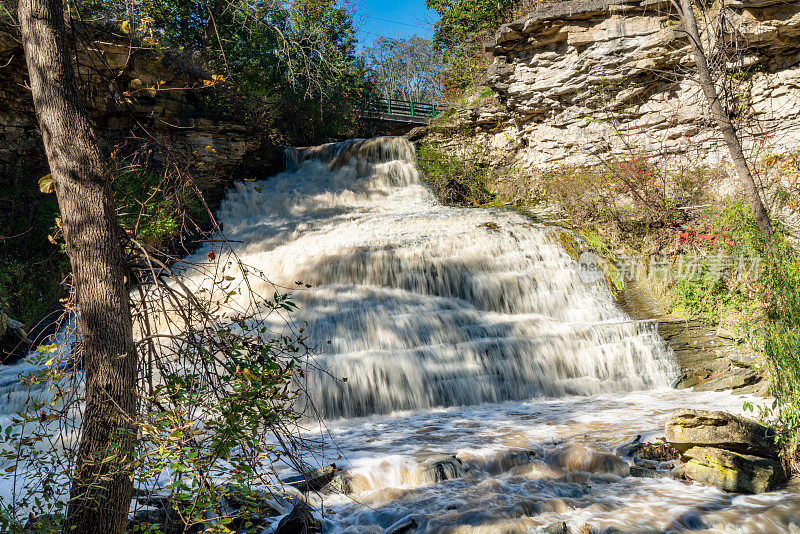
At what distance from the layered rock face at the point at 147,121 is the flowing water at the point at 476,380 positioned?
3.06 metres

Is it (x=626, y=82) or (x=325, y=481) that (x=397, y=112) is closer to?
(x=626, y=82)

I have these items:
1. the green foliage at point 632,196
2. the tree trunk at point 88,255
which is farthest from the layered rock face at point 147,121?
the green foliage at point 632,196

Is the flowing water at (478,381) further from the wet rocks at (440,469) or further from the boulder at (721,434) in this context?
the boulder at (721,434)

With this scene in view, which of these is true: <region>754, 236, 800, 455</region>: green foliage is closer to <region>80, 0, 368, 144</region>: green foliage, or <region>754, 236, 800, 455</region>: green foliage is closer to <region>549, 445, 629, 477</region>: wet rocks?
<region>549, 445, 629, 477</region>: wet rocks

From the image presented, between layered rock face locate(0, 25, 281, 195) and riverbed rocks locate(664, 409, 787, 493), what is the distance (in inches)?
326

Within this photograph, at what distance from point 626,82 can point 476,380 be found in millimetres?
8930

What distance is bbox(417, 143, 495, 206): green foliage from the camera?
14.3 m

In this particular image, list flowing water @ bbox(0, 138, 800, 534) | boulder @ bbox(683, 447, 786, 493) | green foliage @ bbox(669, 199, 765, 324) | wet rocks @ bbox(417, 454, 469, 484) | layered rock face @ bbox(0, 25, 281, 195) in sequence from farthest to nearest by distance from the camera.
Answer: layered rock face @ bbox(0, 25, 281, 195)
green foliage @ bbox(669, 199, 765, 324)
wet rocks @ bbox(417, 454, 469, 484)
boulder @ bbox(683, 447, 786, 493)
flowing water @ bbox(0, 138, 800, 534)

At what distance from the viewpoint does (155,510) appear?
139 inches

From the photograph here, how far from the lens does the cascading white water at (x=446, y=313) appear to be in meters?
6.85

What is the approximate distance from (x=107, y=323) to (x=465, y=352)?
5.11 meters

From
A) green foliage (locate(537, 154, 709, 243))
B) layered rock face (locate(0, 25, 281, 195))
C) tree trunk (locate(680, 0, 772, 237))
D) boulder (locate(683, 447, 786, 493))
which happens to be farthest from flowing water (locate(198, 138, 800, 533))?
layered rock face (locate(0, 25, 281, 195))

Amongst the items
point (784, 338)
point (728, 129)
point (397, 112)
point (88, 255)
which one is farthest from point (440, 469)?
point (397, 112)

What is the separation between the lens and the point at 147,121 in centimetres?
1332
